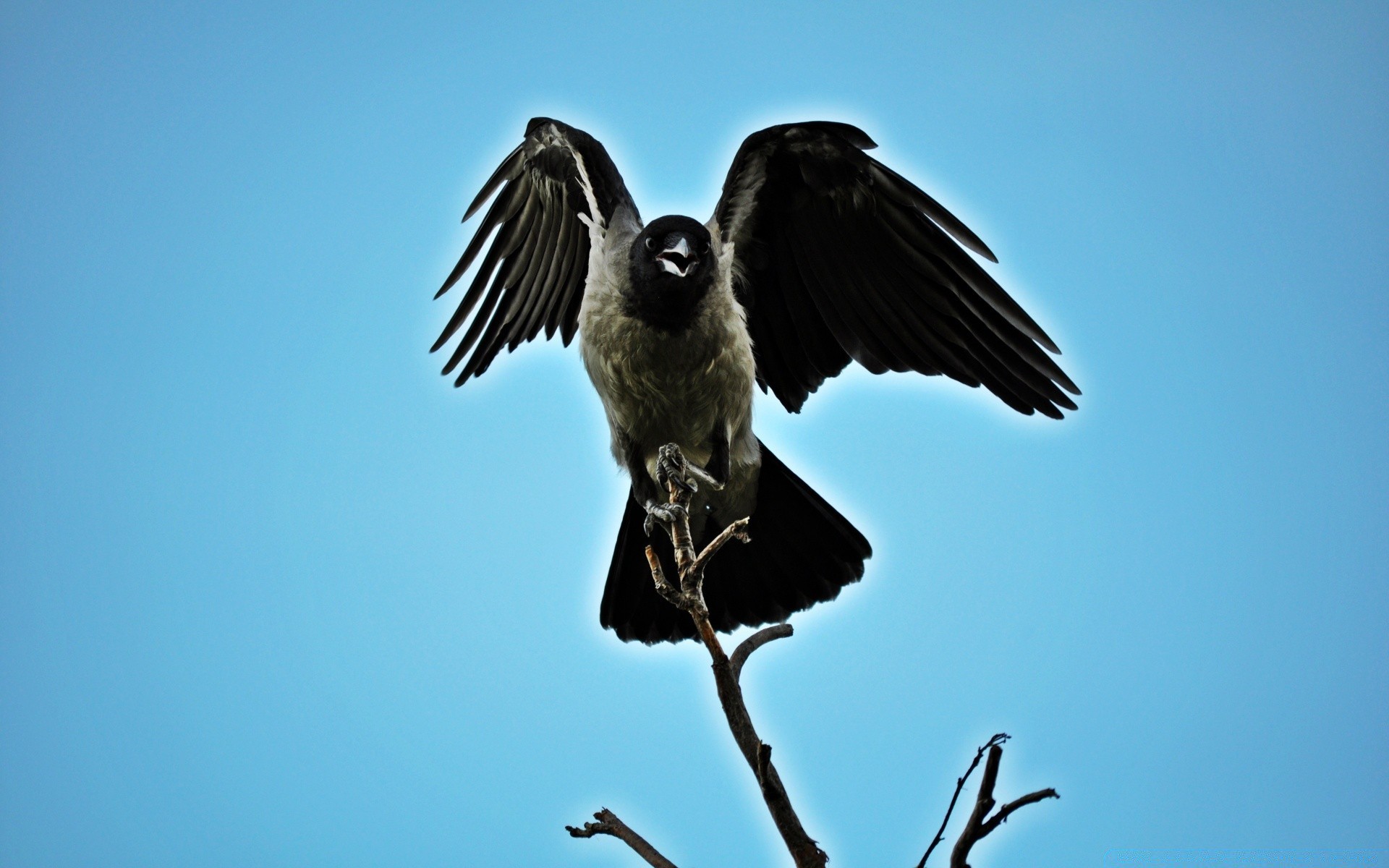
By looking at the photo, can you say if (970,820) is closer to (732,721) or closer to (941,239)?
(732,721)

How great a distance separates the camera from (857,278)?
4703 mm

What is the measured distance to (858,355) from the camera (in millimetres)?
4625

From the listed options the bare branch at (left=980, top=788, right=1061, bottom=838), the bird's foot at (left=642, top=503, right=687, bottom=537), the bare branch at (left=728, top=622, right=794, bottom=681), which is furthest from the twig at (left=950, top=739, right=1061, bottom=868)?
the bird's foot at (left=642, top=503, right=687, bottom=537)

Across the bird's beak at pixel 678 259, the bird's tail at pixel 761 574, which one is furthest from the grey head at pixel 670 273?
the bird's tail at pixel 761 574

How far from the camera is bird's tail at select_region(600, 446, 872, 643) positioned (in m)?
4.58

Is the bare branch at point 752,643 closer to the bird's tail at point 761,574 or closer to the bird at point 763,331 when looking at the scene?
the bird at point 763,331

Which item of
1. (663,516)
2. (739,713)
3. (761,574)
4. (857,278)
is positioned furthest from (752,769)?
(857,278)

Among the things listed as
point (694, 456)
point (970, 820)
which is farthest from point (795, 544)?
point (970, 820)

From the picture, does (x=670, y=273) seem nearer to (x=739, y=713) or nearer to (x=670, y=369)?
(x=670, y=369)

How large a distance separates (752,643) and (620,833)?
0.54 meters

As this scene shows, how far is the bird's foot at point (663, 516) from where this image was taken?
3260mm

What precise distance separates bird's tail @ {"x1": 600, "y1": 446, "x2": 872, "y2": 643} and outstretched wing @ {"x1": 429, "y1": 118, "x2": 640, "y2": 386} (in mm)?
1197

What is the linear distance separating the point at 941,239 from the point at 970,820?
2.85 m

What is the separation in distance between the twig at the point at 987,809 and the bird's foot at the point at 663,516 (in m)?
1.32
